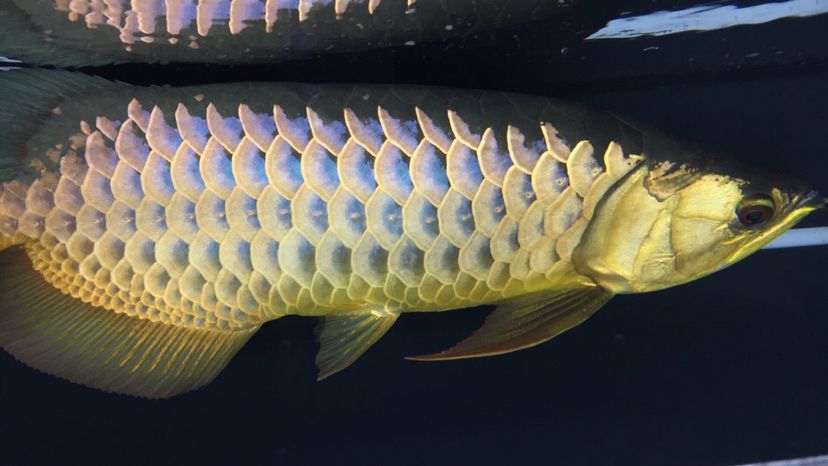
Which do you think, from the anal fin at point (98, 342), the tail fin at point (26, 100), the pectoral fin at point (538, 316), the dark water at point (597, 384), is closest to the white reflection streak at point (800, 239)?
the dark water at point (597, 384)

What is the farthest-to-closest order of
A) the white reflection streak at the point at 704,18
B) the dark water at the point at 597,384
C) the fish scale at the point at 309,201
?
the dark water at the point at 597,384 → the white reflection streak at the point at 704,18 → the fish scale at the point at 309,201

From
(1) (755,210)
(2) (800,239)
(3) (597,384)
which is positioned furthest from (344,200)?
(2) (800,239)

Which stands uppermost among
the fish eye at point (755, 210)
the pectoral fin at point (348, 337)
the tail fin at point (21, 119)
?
the tail fin at point (21, 119)

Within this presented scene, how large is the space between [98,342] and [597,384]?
A: 0.74 metres

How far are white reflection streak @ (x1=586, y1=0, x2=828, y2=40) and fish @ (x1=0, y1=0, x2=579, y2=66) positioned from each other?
0.10 metres

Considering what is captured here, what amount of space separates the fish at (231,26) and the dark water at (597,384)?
0.63ft

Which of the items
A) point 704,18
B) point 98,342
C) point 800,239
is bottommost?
point 800,239

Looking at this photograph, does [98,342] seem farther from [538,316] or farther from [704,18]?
[704,18]

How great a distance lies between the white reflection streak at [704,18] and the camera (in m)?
0.85

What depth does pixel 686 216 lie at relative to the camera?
727 millimetres

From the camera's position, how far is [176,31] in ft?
2.53

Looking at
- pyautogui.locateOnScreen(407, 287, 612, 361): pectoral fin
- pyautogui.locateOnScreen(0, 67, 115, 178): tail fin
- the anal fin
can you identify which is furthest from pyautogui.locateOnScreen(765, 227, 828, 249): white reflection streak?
pyautogui.locateOnScreen(0, 67, 115, 178): tail fin

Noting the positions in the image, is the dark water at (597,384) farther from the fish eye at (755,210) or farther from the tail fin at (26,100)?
the tail fin at (26,100)

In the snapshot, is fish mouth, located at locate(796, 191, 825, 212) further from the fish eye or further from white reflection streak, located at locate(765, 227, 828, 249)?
white reflection streak, located at locate(765, 227, 828, 249)
